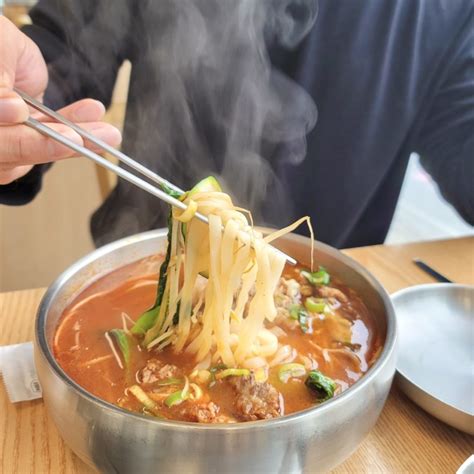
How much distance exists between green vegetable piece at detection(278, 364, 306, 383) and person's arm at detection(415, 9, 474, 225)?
47.4 inches

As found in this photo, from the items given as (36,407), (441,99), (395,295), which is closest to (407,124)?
(441,99)

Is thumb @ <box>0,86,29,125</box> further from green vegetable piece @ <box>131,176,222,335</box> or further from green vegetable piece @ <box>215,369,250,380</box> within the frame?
green vegetable piece @ <box>215,369,250,380</box>

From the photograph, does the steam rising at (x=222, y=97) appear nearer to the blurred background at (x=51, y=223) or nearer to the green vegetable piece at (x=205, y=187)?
the green vegetable piece at (x=205, y=187)

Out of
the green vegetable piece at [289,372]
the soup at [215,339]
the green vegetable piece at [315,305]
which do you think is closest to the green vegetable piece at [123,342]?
the soup at [215,339]

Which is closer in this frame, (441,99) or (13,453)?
(13,453)

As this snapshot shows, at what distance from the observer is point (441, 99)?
7.21 ft

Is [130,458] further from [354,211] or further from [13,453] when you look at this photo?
[354,211]

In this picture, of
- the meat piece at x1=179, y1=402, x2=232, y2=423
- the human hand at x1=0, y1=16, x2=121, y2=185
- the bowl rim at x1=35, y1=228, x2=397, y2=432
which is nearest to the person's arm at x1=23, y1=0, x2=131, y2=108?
the human hand at x1=0, y1=16, x2=121, y2=185

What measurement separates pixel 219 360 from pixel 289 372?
15 centimetres

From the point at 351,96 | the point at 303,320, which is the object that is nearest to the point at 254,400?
the point at 303,320

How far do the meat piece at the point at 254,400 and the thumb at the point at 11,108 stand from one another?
2.04 feet

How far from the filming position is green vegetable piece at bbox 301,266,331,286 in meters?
1.40

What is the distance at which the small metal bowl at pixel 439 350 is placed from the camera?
1.09 metres

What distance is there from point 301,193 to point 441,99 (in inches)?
26.8
